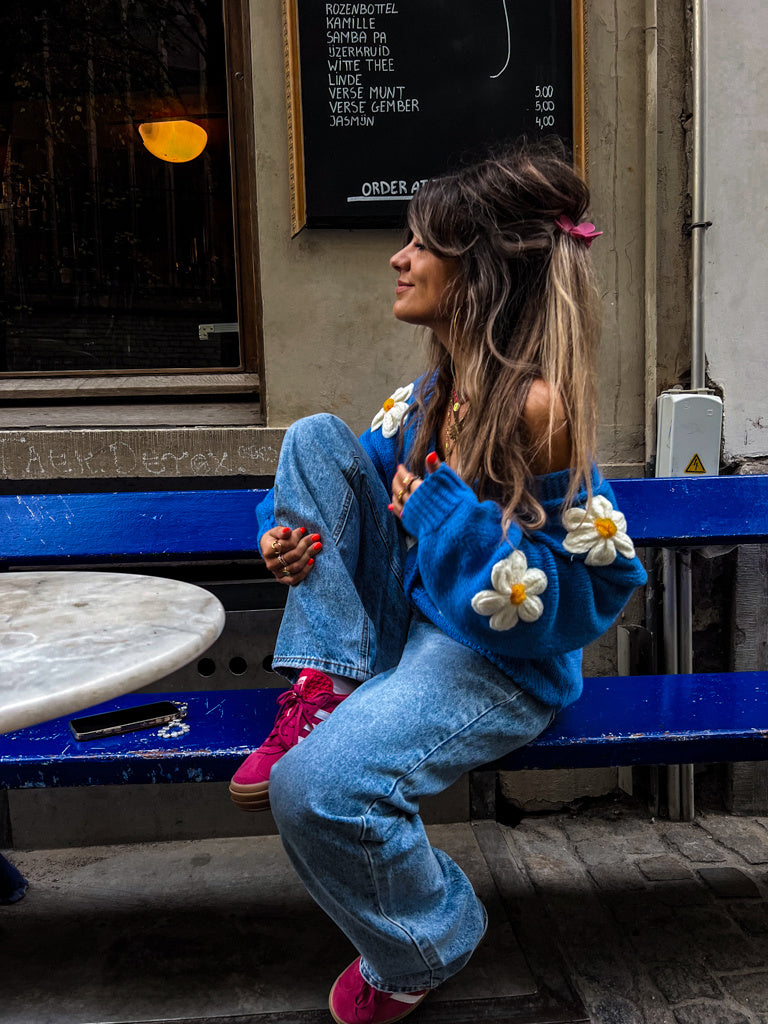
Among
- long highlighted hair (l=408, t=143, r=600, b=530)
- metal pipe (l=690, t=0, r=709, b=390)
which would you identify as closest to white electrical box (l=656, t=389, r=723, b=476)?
metal pipe (l=690, t=0, r=709, b=390)

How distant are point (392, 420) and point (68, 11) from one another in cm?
204

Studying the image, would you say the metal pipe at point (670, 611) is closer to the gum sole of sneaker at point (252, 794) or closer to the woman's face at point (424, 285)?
the woman's face at point (424, 285)

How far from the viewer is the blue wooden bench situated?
202 centimetres

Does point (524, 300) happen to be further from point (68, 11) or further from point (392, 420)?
point (68, 11)

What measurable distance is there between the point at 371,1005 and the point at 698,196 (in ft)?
8.03

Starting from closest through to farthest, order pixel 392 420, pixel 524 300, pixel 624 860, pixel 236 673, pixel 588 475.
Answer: pixel 588 475 → pixel 524 300 → pixel 392 420 → pixel 624 860 → pixel 236 673

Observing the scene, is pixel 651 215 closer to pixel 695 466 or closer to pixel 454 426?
pixel 695 466

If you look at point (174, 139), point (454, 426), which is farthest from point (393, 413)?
point (174, 139)

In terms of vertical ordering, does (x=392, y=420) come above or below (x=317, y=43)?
below

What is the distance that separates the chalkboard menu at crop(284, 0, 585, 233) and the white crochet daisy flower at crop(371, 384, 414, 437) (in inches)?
37.9

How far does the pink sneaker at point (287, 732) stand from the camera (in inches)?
73.7

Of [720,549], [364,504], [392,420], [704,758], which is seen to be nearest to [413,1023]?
[704,758]

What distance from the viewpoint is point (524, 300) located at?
187 cm

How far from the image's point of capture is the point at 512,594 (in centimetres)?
162
